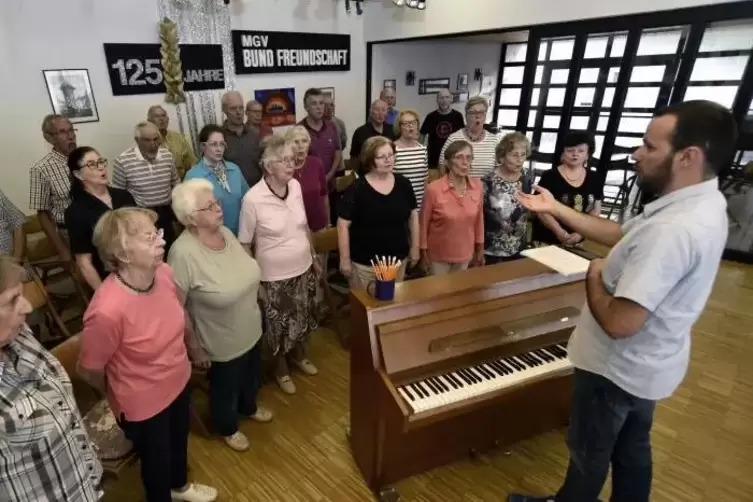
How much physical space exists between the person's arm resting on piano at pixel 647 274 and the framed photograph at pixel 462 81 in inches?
276

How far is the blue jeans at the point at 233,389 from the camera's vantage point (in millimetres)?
2055

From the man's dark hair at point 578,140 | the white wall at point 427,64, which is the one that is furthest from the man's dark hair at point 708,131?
the white wall at point 427,64

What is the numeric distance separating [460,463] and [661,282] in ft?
4.81

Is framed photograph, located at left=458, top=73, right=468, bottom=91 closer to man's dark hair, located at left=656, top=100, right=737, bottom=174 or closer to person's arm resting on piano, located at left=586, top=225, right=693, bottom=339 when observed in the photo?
man's dark hair, located at left=656, top=100, right=737, bottom=174

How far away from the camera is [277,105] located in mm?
5262

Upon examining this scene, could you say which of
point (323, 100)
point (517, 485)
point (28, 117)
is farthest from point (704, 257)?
point (28, 117)

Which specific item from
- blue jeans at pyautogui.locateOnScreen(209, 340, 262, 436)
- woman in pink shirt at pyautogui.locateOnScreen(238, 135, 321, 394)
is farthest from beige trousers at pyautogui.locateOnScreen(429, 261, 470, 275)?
blue jeans at pyautogui.locateOnScreen(209, 340, 262, 436)

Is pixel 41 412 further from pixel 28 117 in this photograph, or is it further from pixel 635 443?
pixel 28 117

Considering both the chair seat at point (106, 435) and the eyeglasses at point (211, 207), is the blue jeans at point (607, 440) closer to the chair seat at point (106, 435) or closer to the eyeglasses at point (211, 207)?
the eyeglasses at point (211, 207)

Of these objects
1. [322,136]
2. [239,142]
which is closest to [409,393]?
[239,142]

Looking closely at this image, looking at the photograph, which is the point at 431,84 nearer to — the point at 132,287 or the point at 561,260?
the point at 561,260

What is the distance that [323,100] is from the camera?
4012mm

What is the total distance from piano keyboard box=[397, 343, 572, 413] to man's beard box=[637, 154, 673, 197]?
2.81 ft

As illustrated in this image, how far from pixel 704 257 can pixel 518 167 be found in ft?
4.97
